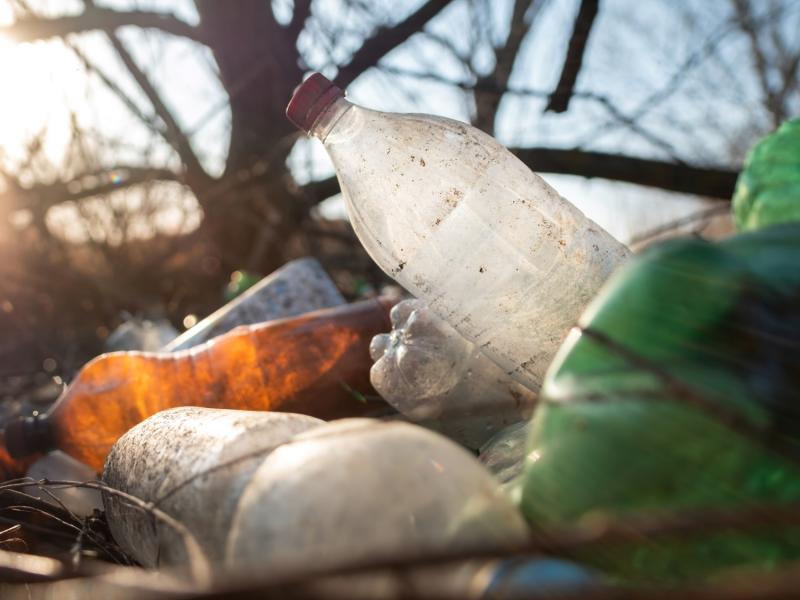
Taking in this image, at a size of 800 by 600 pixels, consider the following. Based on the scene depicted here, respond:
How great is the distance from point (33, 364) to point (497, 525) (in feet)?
11.8

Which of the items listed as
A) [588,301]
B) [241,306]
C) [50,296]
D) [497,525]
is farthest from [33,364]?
[497,525]

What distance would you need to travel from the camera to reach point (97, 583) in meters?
0.63

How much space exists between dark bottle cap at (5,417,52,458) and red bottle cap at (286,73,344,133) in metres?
1.06

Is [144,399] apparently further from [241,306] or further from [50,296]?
[50,296]

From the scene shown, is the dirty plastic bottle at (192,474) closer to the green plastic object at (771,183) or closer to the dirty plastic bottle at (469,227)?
the dirty plastic bottle at (469,227)

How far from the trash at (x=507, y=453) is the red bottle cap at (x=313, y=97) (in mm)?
744

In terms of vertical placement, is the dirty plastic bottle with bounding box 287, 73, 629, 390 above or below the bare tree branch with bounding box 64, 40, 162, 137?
below

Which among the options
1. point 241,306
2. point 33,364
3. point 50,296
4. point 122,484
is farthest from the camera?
point 50,296

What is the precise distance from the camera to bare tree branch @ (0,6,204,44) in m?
3.54

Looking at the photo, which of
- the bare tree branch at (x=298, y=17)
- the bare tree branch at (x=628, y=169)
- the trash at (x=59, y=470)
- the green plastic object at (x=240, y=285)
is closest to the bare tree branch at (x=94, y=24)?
the bare tree branch at (x=298, y=17)

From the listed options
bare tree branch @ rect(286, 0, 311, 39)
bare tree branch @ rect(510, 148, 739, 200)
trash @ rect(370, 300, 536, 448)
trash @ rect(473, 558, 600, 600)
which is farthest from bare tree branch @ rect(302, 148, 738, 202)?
trash @ rect(473, 558, 600, 600)

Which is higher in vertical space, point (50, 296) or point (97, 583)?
point (50, 296)

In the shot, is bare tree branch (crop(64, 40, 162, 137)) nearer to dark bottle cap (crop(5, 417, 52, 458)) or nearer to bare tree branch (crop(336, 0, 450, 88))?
bare tree branch (crop(336, 0, 450, 88))

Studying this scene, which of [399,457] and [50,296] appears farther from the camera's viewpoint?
[50,296]
